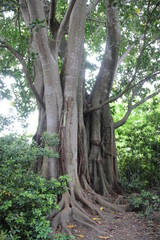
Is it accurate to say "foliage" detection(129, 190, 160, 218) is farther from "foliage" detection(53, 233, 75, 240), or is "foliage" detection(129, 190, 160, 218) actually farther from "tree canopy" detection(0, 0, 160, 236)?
"foliage" detection(53, 233, 75, 240)

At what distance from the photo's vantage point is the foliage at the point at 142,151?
1049 cm

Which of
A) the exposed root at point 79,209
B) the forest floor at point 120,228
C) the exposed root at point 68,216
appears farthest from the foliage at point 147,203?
the exposed root at point 68,216


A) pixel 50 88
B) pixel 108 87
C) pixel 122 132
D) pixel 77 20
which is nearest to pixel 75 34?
pixel 77 20

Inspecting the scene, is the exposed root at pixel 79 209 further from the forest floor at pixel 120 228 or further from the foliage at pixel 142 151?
the foliage at pixel 142 151

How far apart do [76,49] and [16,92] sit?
14.9 ft

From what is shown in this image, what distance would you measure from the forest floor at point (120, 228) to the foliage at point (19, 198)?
3.32 feet

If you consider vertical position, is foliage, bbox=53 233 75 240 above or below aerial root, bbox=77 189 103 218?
below

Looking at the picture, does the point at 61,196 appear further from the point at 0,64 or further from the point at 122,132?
the point at 122,132

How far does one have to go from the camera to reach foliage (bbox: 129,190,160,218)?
6.16 m

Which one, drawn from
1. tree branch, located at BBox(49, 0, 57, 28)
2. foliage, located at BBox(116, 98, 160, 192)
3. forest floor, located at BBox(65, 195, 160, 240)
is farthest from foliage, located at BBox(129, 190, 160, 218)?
tree branch, located at BBox(49, 0, 57, 28)

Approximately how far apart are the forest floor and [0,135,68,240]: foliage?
1.01m

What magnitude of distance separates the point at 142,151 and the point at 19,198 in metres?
7.44

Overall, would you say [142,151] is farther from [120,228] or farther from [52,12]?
[52,12]

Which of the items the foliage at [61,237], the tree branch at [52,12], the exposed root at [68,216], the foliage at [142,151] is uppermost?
the tree branch at [52,12]
